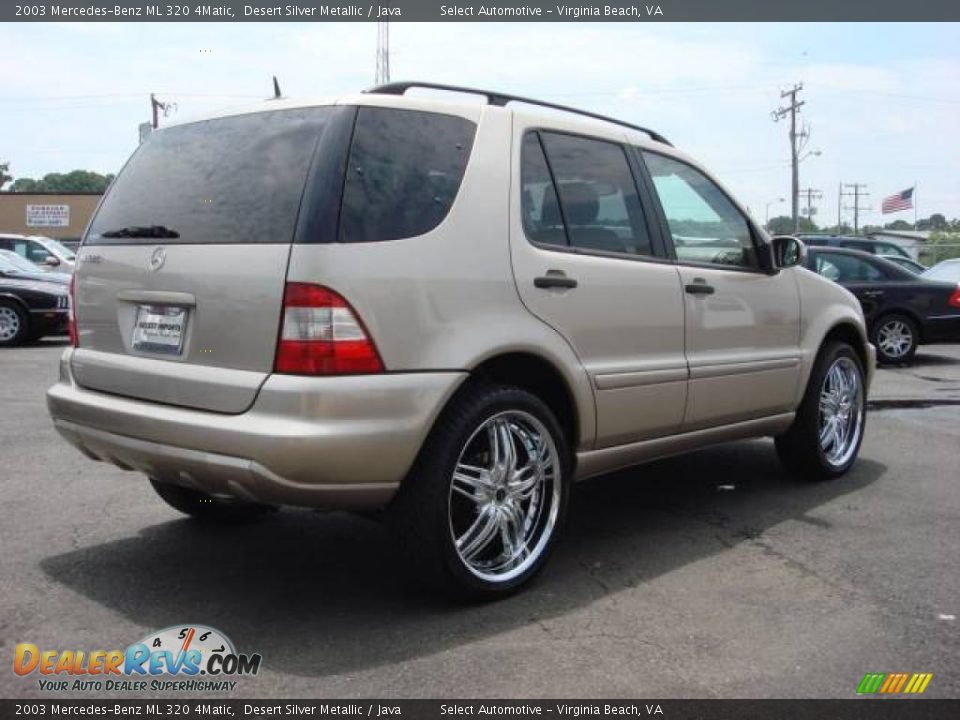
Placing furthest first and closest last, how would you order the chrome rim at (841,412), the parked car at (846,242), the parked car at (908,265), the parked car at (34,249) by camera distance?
1. the parked car at (34,249)
2. the parked car at (846,242)
3. the parked car at (908,265)
4. the chrome rim at (841,412)

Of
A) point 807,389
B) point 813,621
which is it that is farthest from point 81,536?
point 807,389

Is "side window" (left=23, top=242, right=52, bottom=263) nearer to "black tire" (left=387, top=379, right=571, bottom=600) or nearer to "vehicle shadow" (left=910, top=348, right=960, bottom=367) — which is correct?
"vehicle shadow" (left=910, top=348, right=960, bottom=367)

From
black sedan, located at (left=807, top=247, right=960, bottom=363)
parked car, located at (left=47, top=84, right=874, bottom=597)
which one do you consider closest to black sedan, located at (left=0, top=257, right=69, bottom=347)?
parked car, located at (left=47, top=84, right=874, bottom=597)

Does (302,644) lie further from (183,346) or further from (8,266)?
(8,266)

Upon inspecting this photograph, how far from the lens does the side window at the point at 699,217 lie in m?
4.52

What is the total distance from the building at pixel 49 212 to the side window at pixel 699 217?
47407 millimetres

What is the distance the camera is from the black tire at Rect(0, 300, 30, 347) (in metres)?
13.2

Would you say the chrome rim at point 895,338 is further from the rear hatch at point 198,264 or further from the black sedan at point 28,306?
the black sedan at point 28,306

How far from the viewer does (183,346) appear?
331 cm

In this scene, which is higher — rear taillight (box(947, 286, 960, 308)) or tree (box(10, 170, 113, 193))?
tree (box(10, 170, 113, 193))

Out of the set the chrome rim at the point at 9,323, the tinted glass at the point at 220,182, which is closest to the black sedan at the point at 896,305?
the tinted glass at the point at 220,182

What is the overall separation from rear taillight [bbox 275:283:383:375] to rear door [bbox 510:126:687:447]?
771mm

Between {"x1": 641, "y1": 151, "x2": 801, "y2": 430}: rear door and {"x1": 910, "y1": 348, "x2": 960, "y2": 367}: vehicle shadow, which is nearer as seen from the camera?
{"x1": 641, "y1": 151, "x2": 801, "y2": 430}: rear door
